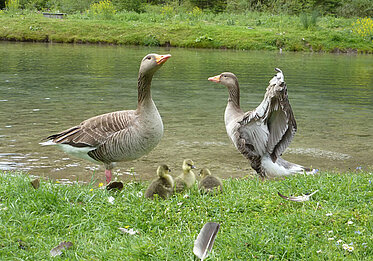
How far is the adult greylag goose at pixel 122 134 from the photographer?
6955 mm

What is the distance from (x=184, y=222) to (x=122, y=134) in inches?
99.8

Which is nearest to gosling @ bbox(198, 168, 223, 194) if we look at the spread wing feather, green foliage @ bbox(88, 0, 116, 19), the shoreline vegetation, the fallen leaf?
the spread wing feather

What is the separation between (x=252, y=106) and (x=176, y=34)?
26358 millimetres

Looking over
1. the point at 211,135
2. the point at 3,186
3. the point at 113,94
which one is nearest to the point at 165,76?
the point at 113,94

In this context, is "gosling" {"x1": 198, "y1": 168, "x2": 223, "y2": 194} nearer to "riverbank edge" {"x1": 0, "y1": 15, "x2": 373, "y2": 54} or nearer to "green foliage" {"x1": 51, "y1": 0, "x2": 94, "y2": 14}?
"riverbank edge" {"x1": 0, "y1": 15, "x2": 373, "y2": 54}

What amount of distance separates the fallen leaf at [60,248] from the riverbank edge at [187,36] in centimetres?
3509

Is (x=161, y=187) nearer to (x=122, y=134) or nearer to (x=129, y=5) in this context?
(x=122, y=134)

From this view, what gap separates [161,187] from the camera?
18.0 ft

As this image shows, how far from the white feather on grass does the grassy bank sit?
35.0 m

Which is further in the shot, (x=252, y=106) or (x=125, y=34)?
(x=125, y=34)

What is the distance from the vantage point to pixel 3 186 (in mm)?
5578

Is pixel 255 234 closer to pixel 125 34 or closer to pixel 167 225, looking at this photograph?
pixel 167 225

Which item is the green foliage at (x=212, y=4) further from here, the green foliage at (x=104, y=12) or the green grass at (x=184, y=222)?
the green grass at (x=184, y=222)

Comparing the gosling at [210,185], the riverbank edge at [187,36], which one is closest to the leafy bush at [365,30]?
the riverbank edge at [187,36]
